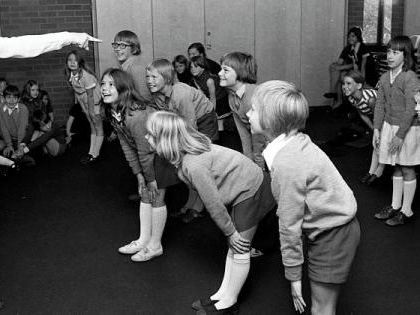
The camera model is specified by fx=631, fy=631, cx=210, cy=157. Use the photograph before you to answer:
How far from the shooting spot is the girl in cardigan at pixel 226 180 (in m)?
3.42

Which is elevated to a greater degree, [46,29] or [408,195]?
[46,29]

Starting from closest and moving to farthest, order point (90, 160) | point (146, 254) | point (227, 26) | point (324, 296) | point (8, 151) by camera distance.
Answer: point (324, 296), point (146, 254), point (8, 151), point (90, 160), point (227, 26)

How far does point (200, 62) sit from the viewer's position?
8117 millimetres

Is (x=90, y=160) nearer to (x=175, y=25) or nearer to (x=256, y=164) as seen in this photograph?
(x=175, y=25)

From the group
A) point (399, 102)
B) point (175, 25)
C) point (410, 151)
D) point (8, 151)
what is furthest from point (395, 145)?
point (175, 25)

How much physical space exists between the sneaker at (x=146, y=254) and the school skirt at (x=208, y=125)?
1223 millimetres

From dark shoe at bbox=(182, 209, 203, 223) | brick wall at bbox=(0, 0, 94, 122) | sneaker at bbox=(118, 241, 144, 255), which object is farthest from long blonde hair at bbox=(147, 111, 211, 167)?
brick wall at bbox=(0, 0, 94, 122)

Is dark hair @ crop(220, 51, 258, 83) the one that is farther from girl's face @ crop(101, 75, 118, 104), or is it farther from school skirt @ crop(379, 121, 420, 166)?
school skirt @ crop(379, 121, 420, 166)

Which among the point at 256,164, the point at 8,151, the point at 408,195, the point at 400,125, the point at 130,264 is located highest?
the point at 400,125

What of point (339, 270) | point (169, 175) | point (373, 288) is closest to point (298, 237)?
point (339, 270)

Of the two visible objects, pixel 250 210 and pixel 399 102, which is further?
pixel 399 102

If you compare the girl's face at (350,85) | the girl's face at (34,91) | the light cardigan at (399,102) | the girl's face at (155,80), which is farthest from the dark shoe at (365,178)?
the girl's face at (34,91)

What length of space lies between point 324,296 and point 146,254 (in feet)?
6.16

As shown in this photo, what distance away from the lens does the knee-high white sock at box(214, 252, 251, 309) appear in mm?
3482
